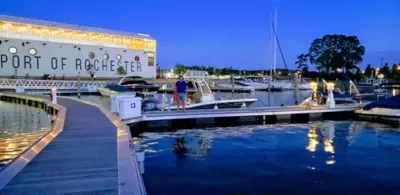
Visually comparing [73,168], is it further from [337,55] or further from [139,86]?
[337,55]

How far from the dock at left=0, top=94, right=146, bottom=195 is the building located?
46819 millimetres

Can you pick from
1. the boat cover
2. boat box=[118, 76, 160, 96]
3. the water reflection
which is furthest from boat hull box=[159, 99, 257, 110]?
boat box=[118, 76, 160, 96]

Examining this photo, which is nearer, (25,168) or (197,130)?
(25,168)

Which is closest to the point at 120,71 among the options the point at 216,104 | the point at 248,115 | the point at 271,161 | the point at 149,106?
the point at 216,104

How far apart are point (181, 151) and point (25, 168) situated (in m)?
5.93

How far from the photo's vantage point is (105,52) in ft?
202

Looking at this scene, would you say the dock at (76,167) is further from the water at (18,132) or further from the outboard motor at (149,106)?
the outboard motor at (149,106)

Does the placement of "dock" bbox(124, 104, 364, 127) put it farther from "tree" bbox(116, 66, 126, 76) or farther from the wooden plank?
"tree" bbox(116, 66, 126, 76)

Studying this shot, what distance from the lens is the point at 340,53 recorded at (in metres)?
90.7

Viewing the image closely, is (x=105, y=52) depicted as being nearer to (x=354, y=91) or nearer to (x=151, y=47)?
(x=151, y=47)

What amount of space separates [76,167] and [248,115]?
12.8 metres

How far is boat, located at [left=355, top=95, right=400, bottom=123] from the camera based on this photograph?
17.9 meters

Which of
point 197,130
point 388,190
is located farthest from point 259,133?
point 388,190

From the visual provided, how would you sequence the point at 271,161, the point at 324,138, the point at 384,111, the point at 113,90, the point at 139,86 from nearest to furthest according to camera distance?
the point at 271,161
the point at 324,138
the point at 384,111
the point at 113,90
the point at 139,86
